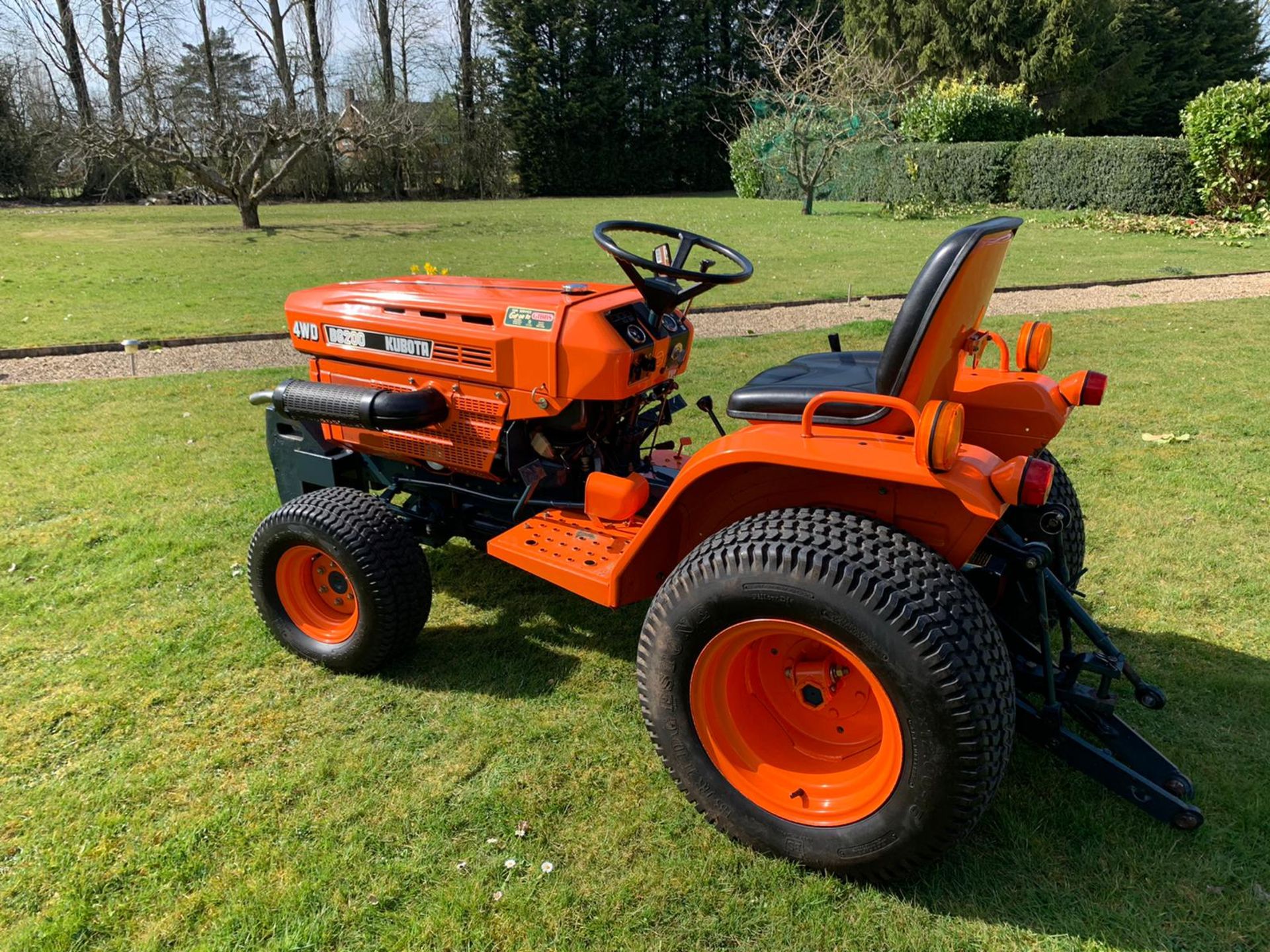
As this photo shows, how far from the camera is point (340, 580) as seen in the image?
288 centimetres

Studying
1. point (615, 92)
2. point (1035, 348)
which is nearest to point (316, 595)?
point (1035, 348)

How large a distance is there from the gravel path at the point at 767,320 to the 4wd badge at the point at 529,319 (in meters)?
4.55

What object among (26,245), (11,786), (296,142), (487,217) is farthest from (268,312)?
(296,142)

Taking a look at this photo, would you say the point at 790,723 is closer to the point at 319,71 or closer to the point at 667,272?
the point at 667,272

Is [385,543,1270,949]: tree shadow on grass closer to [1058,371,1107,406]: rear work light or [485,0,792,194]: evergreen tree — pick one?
[1058,371,1107,406]: rear work light

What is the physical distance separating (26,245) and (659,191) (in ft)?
71.9

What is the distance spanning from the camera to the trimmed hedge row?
50.4 ft

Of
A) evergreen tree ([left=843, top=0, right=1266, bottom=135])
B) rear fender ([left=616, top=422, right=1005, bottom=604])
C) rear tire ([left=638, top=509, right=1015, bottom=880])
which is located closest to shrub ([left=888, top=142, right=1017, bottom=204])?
evergreen tree ([left=843, top=0, right=1266, bottom=135])

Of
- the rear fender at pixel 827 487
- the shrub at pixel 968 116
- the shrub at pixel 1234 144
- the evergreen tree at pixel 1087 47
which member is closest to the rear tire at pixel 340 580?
the rear fender at pixel 827 487

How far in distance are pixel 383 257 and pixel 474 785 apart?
11641mm

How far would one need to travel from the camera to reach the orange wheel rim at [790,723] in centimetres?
200

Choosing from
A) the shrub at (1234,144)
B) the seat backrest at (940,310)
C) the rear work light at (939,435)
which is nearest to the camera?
the rear work light at (939,435)

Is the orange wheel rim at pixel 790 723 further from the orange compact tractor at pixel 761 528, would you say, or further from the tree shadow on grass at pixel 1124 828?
the tree shadow on grass at pixel 1124 828

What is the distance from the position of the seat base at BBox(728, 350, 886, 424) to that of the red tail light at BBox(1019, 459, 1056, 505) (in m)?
0.36
